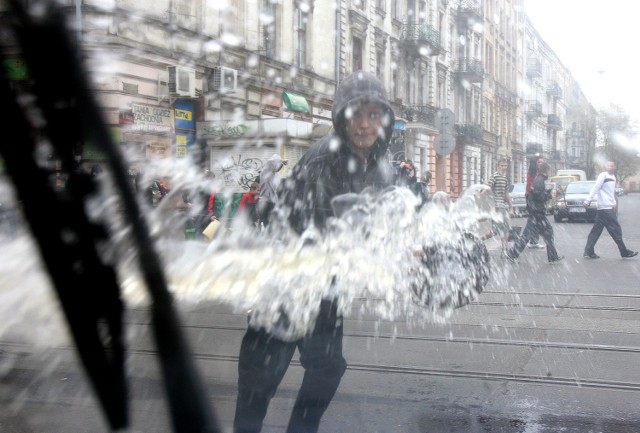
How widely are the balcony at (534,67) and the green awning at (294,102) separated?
122ft

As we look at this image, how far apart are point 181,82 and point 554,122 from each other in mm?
53039

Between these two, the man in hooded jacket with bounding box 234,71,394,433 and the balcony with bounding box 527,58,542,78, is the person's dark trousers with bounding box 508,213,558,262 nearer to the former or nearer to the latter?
the man in hooded jacket with bounding box 234,71,394,433

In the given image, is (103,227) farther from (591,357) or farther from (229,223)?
(591,357)

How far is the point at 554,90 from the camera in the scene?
58.8 m

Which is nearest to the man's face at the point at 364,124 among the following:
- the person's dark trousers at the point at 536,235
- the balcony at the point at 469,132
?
the person's dark trousers at the point at 536,235

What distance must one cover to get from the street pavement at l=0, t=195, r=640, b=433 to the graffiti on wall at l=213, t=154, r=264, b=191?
5470 mm

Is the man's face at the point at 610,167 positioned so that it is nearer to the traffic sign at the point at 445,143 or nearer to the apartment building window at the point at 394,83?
the traffic sign at the point at 445,143

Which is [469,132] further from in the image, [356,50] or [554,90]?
[554,90]

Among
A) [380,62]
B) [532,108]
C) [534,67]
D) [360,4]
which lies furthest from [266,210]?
[532,108]

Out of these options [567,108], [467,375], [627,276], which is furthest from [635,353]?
[567,108]

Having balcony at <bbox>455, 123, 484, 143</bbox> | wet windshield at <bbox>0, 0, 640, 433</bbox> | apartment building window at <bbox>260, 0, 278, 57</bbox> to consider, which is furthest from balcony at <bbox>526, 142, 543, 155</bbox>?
wet windshield at <bbox>0, 0, 640, 433</bbox>

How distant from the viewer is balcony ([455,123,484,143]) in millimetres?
34406

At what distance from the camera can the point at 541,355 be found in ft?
16.7

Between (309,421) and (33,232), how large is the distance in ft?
5.53
